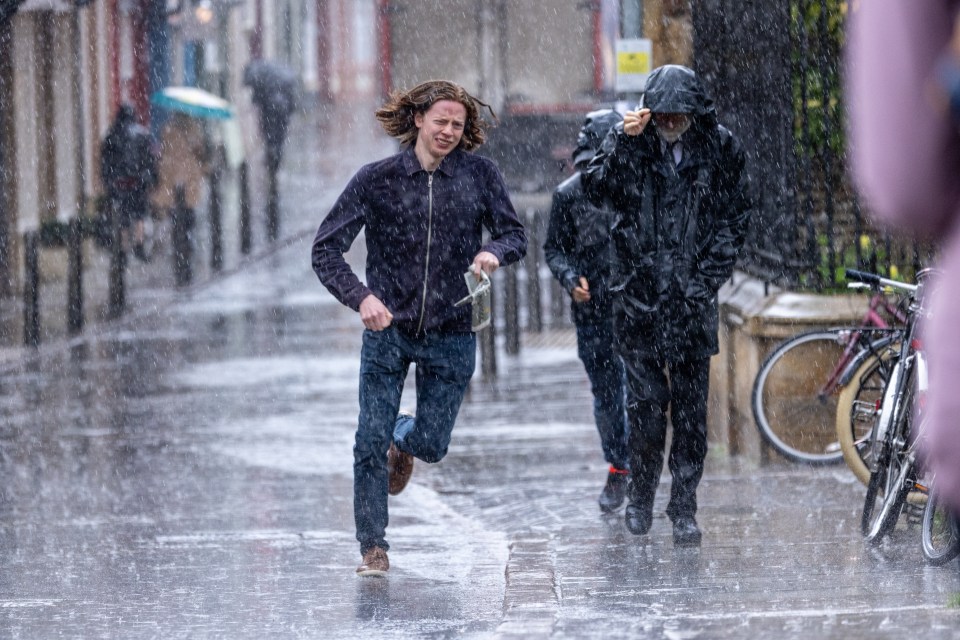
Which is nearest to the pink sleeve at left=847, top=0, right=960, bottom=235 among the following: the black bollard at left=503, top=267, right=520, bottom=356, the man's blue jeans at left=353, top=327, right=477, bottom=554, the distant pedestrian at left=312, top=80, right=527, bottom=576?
the distant pedestrian at left=312, top=80, right=527, bottom=576

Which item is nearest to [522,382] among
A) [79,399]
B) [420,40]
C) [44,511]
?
[79,399]

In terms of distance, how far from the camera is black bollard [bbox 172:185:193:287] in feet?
61.5

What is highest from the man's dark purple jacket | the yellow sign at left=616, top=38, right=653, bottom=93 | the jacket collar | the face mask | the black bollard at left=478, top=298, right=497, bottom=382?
the yellow sign at left=616, top=38, right=653, bottom=93

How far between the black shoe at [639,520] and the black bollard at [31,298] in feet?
27.8

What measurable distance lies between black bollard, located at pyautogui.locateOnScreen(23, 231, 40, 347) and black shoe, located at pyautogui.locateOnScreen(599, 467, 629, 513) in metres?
7.83

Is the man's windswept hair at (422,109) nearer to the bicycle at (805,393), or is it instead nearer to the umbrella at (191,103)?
the bicycle at (805,393)

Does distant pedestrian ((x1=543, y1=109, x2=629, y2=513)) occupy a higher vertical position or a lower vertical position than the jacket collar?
lower

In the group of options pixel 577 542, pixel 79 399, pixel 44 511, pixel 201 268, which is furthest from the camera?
pixel 201 268

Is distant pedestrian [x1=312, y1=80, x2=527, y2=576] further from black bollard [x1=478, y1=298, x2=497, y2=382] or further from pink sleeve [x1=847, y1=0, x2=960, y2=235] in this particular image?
black bollard [x1=478, y1=298, x2=497, y2=382]

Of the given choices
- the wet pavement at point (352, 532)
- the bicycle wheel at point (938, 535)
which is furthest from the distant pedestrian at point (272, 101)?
the bicycle wheel at point (938, 535)

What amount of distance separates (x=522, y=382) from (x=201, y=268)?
8780mm

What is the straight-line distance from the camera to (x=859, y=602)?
5.29 metres

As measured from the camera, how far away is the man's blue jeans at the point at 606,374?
7.91 metres

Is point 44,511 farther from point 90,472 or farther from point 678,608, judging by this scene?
point 678,608
